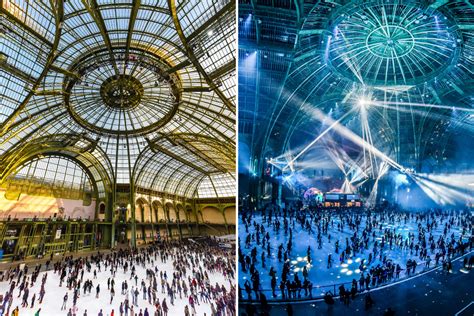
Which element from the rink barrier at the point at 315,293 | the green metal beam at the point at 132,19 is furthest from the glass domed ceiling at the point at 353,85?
Result: the green metal beam at the point at 132,19

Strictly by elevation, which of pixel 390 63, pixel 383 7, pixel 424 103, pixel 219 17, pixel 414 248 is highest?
pixel 219 17

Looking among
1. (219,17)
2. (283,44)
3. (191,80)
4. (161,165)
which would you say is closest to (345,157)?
(283,44)

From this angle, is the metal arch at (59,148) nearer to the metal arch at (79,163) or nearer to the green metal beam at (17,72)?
the metal arch at (79,163)

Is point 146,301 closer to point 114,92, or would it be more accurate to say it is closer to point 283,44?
point 283,44

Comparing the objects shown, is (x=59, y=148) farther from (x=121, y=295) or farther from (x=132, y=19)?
(x=121, y=295)

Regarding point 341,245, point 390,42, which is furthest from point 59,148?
point 390,42
